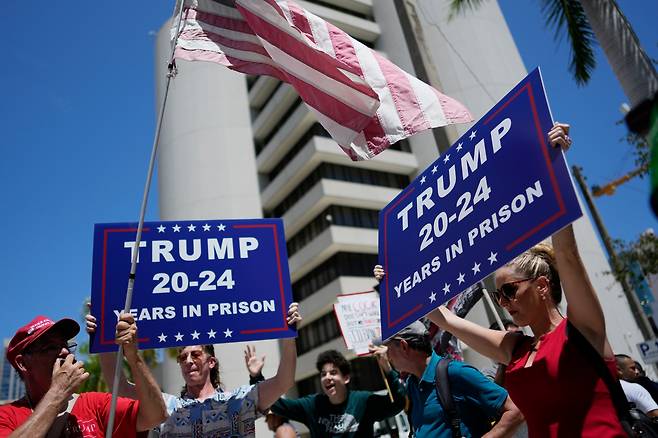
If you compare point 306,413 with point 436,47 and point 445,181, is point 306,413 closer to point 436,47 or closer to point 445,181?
point 445,181

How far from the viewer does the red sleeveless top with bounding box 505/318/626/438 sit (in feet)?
6.89

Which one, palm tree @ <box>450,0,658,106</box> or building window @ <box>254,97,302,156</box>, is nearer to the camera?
palm tree @ <box>450,0,658,106</box>

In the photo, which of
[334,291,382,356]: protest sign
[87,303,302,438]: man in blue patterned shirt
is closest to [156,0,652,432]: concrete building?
[334,291,382,356]: protest sign

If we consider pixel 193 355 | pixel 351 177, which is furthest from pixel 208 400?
pixel 351 177

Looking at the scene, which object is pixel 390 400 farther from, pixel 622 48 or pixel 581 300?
pixel 622 48

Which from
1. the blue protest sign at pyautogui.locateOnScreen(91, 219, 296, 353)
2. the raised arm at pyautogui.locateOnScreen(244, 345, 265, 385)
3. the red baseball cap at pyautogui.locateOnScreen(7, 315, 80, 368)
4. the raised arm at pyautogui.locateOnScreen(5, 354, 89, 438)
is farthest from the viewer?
the raised arm at pyautogui.locateOnScreen(244, 345, 265, 385)

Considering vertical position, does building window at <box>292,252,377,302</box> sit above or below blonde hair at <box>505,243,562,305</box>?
above

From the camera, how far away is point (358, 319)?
25.2ft

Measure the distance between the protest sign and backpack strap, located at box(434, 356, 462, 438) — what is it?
4.11 meters

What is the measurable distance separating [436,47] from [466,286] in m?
33.5

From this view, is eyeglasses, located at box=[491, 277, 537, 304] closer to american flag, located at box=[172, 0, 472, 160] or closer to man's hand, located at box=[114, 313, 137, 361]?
man's hand, located at box=[114, 313, 137, 361]

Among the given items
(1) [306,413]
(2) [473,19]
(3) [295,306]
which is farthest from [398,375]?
(2) [473,19]

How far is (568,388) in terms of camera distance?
2.18m

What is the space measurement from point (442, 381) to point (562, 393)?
123cm
